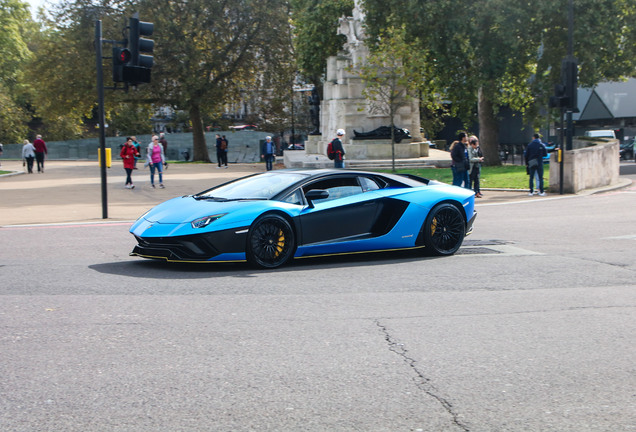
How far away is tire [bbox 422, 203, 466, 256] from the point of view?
10.7m

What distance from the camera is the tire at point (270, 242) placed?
373 inches

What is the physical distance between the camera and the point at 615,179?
88.3 feet

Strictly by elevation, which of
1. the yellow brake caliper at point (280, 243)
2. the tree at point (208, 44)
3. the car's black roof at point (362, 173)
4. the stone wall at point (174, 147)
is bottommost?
the yellow brake caliper at point (280, 243)

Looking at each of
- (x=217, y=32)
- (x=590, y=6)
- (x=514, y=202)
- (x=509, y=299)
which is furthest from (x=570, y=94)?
(x=217, y=32)

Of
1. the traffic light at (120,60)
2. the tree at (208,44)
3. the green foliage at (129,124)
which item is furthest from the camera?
the green foliage at (129,124)

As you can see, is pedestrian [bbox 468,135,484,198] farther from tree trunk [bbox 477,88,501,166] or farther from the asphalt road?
tree trunk [bbox 477,88,501,166]

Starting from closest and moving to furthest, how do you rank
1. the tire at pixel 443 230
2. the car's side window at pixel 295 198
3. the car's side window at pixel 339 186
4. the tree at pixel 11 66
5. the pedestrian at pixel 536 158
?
the car's side window at pixel 295 198, the car's side window at pixel 339 186, the tire at pixel 443 230, the pedestrian at pixel 536 158, the tree at pixel 11 66

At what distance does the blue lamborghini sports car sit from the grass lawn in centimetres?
1555

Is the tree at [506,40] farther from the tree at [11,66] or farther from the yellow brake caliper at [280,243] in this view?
the tree at [11,66]

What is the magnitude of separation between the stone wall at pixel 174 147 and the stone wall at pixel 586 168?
3592 centimetres

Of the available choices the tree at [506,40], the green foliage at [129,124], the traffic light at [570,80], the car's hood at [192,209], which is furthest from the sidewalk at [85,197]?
the green foliage at [129,124]

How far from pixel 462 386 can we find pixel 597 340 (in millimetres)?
1712

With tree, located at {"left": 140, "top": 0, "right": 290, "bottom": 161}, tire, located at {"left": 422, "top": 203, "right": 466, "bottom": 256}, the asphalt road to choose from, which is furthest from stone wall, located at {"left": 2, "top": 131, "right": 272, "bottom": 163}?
the asphalt road

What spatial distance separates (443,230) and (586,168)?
49.1 feet
